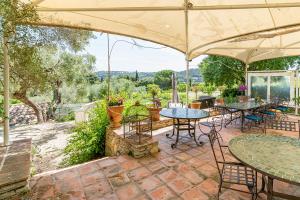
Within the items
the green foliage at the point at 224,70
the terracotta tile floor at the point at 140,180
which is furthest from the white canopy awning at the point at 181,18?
the green foliage at the point at 224,70

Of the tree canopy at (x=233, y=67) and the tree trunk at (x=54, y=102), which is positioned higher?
the tree canopy at (x=233, y=67)

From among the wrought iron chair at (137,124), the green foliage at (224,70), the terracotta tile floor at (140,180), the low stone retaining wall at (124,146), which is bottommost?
the terracotta tile floor at (140,180)

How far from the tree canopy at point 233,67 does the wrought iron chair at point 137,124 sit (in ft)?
23.0

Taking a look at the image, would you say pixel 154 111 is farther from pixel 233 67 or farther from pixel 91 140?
pixel 233 67

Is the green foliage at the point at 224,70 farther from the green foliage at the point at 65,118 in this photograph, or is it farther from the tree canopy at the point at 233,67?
the green foliage at the point at 65,118

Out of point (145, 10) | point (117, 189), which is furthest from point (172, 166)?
point (145, 10)

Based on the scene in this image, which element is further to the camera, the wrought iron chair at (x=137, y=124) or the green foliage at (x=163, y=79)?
the green foliage at (x=163, y=79)

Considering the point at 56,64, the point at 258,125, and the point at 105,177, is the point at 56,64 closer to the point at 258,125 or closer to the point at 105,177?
the point at 105,177

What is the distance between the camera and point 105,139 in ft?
16.4

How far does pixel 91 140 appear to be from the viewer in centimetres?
480

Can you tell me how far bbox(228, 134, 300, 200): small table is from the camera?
5.32 ft

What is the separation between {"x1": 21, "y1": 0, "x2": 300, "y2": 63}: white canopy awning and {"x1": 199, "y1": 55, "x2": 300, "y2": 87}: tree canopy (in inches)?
202

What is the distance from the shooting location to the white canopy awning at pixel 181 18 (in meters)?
3.13

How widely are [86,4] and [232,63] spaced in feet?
30.9
